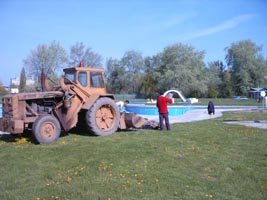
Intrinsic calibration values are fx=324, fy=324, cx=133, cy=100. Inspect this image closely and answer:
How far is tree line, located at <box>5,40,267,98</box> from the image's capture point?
168 ft

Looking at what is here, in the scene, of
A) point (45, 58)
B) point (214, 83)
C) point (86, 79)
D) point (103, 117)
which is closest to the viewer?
point (103, 117)

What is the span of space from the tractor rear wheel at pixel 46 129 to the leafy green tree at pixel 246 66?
206ft

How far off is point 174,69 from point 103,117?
1968 inches

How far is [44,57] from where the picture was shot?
5031 centimetres

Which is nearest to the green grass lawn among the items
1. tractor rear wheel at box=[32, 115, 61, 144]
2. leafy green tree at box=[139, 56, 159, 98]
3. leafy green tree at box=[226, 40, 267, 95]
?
tractor rear wheel at box=[32, 115, 61, 144]

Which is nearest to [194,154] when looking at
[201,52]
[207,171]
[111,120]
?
[207,171]

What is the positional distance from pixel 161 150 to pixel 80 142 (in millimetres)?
2749

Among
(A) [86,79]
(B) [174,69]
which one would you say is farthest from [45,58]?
(A) [86,79]

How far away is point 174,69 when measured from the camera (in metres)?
60.2

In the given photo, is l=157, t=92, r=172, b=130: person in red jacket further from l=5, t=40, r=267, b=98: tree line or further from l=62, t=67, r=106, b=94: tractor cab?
l=5, t=40, r=267, b=98: tree line

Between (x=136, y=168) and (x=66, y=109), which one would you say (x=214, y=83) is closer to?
(x=66, y=109)

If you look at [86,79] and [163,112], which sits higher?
[86,79]

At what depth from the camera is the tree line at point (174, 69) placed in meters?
51.2

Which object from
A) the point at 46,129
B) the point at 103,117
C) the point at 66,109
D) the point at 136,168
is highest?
the point at 66,109
